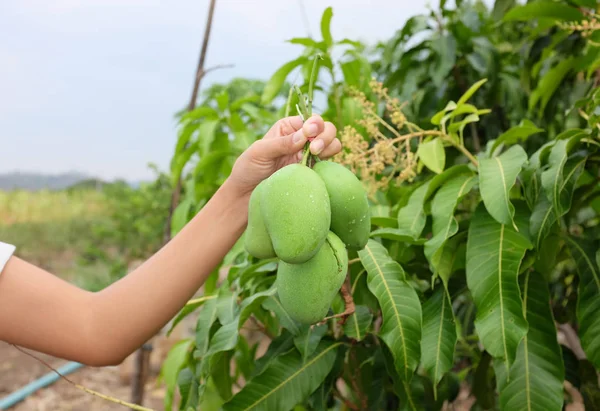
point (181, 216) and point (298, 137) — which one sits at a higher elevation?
point (298, 137)

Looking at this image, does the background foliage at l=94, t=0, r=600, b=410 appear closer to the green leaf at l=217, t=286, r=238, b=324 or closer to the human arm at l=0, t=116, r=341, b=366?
the green leaf at l=217, t=286, r=238, b=324

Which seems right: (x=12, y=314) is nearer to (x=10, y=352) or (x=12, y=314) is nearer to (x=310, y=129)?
(x=310, y=129)

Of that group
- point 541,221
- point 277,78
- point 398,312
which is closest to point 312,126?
point 398,312

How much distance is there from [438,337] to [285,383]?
25cm

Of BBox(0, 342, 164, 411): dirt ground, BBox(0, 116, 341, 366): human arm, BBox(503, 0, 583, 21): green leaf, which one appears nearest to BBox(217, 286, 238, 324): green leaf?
BBox(0, 116, 341, 366): human arm

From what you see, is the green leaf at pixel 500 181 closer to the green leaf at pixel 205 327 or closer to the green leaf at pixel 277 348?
the green leaf at pixel 277 348

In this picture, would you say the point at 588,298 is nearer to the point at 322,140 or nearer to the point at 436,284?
the point at 436,284

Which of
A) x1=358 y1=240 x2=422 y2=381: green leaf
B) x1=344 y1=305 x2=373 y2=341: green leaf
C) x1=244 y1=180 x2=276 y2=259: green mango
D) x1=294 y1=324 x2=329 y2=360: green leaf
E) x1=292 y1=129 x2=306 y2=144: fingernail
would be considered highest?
x1=292 y1=129 x2=306 y2=144: fingernail

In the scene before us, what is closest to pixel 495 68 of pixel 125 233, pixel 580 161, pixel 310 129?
pixel 580 161

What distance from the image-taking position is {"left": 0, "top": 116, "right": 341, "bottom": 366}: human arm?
2.71ft

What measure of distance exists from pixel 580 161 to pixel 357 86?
0.65 meters

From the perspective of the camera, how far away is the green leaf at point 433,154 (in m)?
0.96

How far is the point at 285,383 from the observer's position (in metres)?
0.86

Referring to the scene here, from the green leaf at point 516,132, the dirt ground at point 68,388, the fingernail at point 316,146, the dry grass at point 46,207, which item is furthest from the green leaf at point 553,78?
the dry grass at point 46,207
